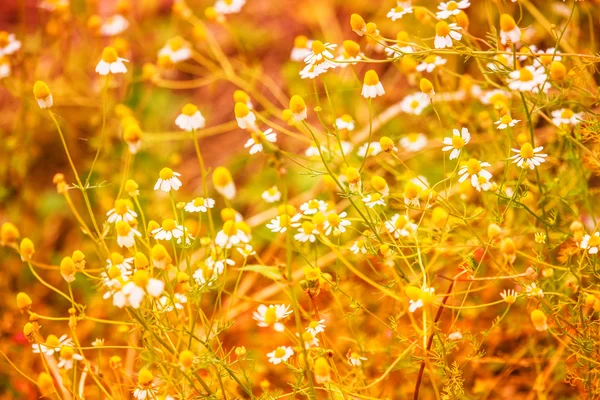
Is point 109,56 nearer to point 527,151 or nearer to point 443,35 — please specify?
point 443,35

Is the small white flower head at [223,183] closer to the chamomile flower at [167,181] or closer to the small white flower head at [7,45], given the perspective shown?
the chamomile flower at [167,181]

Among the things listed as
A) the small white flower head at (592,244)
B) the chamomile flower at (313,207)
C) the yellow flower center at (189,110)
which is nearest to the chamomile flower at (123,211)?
the yellow flower center at (189,110)

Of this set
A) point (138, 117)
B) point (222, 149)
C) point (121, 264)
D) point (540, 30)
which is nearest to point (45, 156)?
point (138, 117)

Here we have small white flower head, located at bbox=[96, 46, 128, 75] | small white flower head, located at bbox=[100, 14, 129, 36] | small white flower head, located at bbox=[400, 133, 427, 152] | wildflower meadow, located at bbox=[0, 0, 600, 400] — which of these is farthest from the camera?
small white flower head, located at bbox=[100, 14, 129, 36]

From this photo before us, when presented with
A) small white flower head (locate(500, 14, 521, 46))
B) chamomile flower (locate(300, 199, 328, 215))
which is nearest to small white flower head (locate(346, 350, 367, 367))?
chamomile flower (locate(300, 199, 328, 215))

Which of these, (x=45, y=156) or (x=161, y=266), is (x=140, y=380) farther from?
(x=45, y=156)

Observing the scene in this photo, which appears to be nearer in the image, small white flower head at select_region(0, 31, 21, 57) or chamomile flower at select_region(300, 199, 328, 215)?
chamomile flower at select_region(300, 199, 328, 215)

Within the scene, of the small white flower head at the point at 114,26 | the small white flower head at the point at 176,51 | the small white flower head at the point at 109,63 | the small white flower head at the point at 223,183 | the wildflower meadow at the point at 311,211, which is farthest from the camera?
the small white flower head at the point at 114,26

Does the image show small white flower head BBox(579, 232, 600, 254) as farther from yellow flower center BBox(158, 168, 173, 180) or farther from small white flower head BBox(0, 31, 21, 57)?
small white flower head BBox(0, 31, 21, 57)
